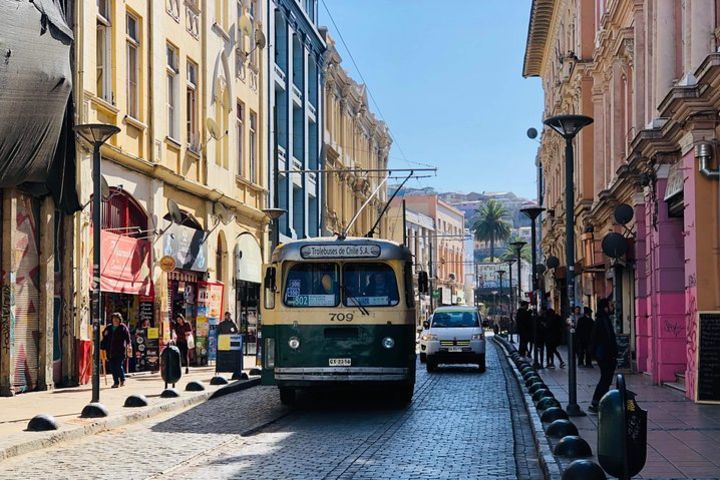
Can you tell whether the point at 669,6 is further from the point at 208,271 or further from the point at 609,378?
the point at 208,271

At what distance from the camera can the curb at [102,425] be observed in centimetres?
1318

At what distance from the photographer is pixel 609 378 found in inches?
639

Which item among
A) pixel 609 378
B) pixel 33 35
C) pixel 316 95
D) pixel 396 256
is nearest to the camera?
pixel 609 378

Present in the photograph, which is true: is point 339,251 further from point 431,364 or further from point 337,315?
point 431,364

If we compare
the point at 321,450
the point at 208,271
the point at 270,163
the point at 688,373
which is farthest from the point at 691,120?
the point at 270,163

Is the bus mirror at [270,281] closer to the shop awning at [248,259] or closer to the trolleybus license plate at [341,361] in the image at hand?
the trolleybus license plate at [341,361]

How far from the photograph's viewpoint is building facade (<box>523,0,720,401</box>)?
18.7m

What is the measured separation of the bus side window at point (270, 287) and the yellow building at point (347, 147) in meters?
28.6

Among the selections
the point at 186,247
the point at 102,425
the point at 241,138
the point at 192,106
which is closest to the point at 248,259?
the point at 241,138

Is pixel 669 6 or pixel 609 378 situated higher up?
pixel 669 6

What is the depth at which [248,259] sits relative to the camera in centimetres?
3791

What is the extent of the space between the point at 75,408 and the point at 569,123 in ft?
29.4

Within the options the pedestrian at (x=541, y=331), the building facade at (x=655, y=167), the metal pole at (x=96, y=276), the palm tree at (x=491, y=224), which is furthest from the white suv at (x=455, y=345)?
the palm tree at (x=491, y=224)

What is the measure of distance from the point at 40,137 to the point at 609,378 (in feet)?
36.2
